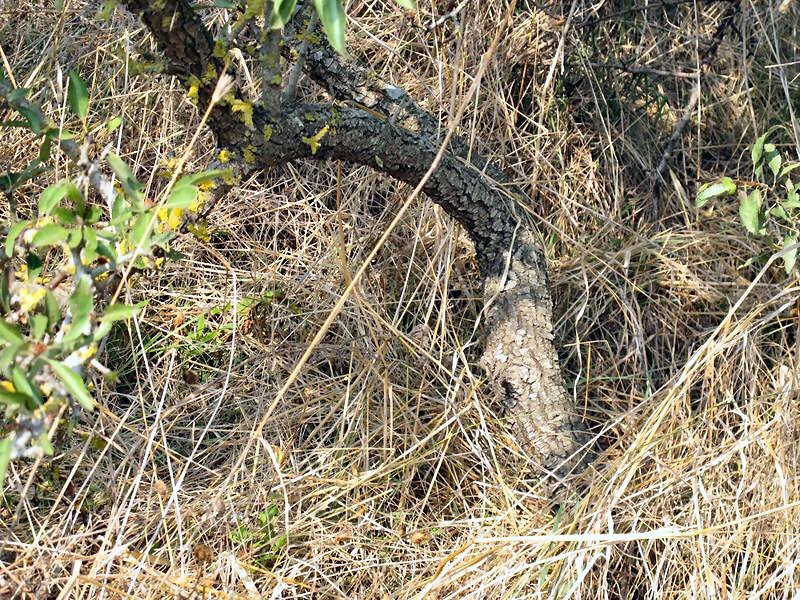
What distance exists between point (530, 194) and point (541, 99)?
268 mm

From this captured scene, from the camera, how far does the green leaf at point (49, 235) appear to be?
3.38 ft

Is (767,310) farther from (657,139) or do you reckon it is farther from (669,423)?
(657,139)

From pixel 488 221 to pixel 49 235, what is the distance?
106 cm

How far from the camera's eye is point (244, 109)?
1428 millimetres

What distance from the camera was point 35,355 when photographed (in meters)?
0.99

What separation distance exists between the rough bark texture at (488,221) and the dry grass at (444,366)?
8 centimetres

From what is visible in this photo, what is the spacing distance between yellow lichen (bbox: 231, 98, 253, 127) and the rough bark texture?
0.11 meters

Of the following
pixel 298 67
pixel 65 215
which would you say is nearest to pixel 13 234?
pixel 65 215

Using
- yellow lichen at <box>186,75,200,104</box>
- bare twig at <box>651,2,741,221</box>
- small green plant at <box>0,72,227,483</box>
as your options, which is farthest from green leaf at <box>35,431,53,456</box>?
bare twig at <box>651,2,741,221</box>

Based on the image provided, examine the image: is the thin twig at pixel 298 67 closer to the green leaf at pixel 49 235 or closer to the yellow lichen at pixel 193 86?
the yellow lichen at pixel 193 86

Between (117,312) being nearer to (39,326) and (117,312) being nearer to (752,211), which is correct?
(39,326)

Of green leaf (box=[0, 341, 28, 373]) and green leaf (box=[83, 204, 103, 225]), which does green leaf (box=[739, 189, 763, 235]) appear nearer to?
green leaf (box=[83, 204, 103, 225])

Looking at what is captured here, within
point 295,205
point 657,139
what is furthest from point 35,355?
point 657,139

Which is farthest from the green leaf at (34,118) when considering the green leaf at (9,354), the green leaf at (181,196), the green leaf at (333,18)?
the green leaf at (333,18)
